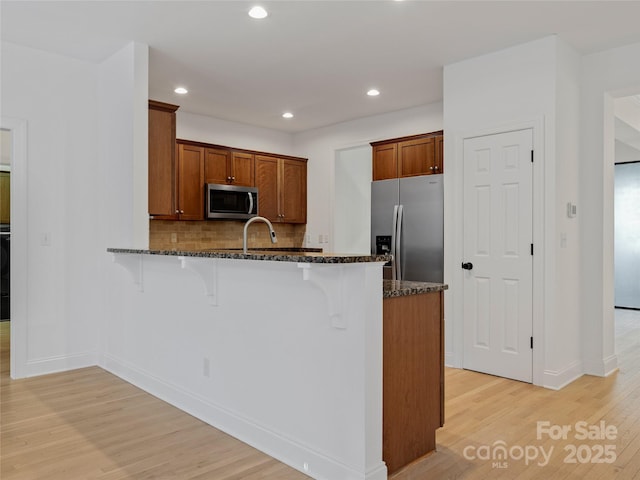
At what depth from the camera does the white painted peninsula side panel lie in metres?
2.08

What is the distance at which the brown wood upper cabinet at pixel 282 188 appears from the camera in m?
6.53

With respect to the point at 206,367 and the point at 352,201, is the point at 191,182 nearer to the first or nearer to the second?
the point at 352,201

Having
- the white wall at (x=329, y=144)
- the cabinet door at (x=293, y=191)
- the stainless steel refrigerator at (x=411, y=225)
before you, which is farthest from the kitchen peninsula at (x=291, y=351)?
the white wall at (x=329, y=144)

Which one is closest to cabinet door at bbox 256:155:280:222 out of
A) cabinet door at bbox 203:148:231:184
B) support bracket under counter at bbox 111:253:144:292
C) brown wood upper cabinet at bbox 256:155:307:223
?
brown wood upper cabinet at bbox 256:155:307:223

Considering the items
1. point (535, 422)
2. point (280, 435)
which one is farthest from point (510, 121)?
point (280, 435)

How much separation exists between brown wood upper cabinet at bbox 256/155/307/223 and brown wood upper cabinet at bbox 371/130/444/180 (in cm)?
157

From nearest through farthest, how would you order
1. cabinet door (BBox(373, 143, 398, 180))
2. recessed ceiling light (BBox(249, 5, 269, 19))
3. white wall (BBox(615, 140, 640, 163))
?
1. recessed ceiling light (BBox(249, 5, 269, 19))
2. cabinet door (BBox(373, 143, 398, 180))
3. white wall (BBox(615, 140, 640, 163))

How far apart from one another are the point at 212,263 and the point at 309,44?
202 cm

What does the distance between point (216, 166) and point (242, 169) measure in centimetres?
39

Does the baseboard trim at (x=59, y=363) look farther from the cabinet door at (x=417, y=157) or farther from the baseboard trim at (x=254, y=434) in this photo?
the cabinet door at (x=417, y=157)

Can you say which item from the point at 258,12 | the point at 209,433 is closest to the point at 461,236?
the point at 258,12

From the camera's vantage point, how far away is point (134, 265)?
366 cm

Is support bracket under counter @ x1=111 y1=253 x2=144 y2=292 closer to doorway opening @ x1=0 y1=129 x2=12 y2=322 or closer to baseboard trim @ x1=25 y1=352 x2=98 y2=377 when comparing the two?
baseboard trim @ x1=25 y1=352 x2=98 y2=377

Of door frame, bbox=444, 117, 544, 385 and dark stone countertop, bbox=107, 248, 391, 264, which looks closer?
dark stone countertop, bbox=107, 248, 391, 264
